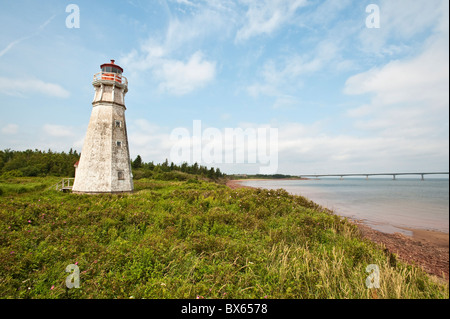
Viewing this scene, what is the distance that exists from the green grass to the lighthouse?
7.60 meters

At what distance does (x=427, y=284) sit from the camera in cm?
439

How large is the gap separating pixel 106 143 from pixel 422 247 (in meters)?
23.4

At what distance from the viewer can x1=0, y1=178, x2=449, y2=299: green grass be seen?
4.00m

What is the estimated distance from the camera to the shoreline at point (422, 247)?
27.8 feet

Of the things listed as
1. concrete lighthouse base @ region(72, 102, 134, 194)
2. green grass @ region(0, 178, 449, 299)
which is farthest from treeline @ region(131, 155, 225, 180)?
green grass @ region(0, 178, 449, 299)

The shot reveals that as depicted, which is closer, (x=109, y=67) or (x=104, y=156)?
(x=104, y=156)

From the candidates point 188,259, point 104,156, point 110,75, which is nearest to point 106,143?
point 104,156

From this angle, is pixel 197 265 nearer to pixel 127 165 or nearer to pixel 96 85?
pixel 127 165

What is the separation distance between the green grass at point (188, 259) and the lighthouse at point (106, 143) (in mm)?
7604

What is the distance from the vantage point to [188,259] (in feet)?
17.1

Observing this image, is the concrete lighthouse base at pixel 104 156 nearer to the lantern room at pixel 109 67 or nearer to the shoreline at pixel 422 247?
the lantern room at pixel 109 67

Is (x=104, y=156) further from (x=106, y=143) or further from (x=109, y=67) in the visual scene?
(x=109, y=67)
